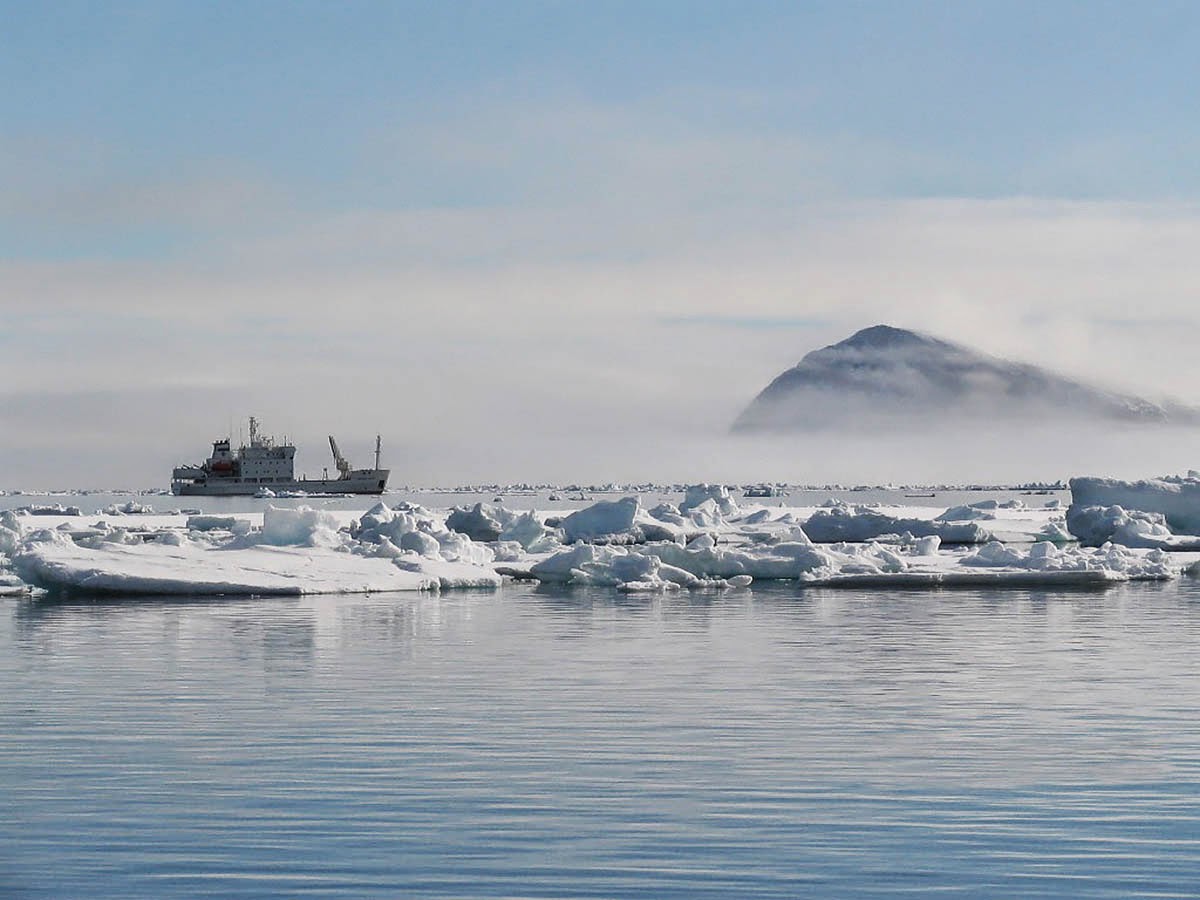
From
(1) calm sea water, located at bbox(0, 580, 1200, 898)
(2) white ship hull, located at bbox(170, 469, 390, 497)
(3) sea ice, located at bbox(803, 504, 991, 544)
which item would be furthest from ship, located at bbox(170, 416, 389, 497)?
(1) calm sea water, located at bbox(0, 580, 1200, 898)

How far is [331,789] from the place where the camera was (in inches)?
402

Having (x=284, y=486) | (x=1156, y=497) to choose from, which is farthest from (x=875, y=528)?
(x=284, y=486)

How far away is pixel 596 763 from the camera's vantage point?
36.7 ft

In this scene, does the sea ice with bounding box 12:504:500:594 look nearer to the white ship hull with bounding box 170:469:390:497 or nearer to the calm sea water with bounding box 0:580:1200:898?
the calm sea water with bounding box 0:580:1200:898

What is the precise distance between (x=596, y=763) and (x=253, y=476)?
4644 inches

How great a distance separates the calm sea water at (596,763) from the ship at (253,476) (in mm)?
105301

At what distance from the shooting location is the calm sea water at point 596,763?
812 cm

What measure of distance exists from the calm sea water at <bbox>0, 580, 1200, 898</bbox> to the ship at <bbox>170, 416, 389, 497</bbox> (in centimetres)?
10530

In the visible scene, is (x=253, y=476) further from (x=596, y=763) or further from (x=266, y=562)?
(x=596, y=763)

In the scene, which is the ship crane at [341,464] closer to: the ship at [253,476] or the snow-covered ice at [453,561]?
the ship at [253,476]

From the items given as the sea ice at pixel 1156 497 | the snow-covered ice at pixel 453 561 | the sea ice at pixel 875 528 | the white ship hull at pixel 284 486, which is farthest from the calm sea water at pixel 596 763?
the white ship hull at pixel 284 486

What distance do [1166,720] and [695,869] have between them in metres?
6.55

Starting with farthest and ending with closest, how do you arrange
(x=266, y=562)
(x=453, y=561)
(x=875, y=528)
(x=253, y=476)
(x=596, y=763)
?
(x=253, y=476) → (x=875, y=528) → (x=453, y=561) → (x=266, y=562) → (x=596, y=763)

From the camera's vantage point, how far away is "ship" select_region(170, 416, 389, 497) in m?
124
